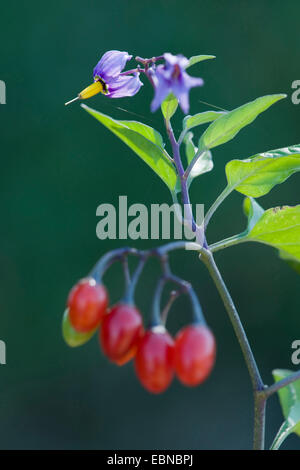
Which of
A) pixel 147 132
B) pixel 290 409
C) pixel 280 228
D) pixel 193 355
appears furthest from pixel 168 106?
pixel 290 409

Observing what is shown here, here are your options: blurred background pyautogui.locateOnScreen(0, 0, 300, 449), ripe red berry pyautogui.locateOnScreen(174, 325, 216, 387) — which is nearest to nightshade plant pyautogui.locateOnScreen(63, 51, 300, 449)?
ripe red berry pyautogui.locateOnScreen(174, 325, 216, 387)

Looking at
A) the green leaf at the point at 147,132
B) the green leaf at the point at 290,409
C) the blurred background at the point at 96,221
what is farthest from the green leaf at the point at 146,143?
the blurred background at the point at 96,221

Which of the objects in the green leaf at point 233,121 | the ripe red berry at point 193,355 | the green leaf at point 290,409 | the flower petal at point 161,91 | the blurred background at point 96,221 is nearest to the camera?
the ripe red berry at point 193,355

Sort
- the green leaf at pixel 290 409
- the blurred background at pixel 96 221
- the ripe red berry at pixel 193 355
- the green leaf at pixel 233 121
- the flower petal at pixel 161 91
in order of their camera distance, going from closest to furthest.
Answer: the ripe red berry at pixel 193 355 < the flower petal at pixel 161 91 < the green leaf at pixel 233 121 < the green leaf at pixel 290 409 < the blurred background at pixel 96 221

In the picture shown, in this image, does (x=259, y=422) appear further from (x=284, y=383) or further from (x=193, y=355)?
(x=193, y=355)

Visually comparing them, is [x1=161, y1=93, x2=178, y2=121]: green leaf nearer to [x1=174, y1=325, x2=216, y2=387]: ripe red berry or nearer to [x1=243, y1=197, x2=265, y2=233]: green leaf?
[x1=243, y1=197, x2=265, y2=233]: green leaf

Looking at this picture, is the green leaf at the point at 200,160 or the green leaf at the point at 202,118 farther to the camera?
the green leaf at the point at 200,160

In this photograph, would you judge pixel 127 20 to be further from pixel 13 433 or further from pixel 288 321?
pixel 13 433

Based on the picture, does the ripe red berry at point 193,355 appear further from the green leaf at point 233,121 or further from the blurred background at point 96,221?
the blurred background at point 96,221

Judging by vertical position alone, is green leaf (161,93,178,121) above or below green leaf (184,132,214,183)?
above
